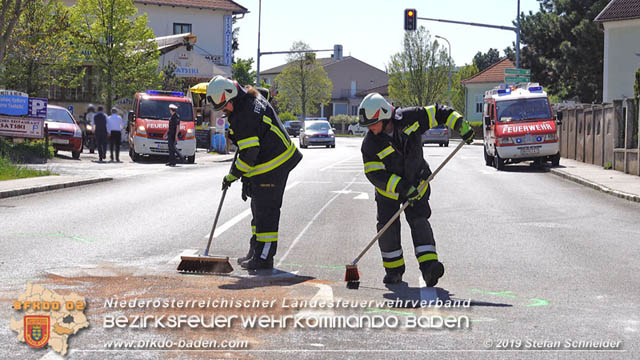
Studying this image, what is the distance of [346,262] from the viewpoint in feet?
29.8

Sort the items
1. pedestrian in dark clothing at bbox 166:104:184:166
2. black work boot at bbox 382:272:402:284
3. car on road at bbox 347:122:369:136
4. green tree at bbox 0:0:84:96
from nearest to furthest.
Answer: black work boot at bbox 382:272:402:284 < pedestrian in dark clothing at bbox 166:104:184:166 < green tree at bbox 0:0:84:96 < car on road at bbox 347:122:369:136

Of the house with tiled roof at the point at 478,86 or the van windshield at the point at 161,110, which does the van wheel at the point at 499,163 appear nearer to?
the van windshield at the point at 161,110

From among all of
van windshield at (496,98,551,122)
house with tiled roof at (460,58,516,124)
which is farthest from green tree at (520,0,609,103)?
van windshield at (496,98,551,122)

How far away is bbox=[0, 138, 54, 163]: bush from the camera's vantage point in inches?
990

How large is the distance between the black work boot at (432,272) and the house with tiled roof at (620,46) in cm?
4005

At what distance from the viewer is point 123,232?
37.1 feet

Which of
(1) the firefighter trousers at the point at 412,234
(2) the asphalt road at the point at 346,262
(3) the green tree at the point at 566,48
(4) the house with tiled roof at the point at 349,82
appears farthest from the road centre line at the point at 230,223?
(4) the house with tiled roof at the point at 349,82

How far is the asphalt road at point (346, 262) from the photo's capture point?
5.62 m

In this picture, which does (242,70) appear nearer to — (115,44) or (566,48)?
(566,48)

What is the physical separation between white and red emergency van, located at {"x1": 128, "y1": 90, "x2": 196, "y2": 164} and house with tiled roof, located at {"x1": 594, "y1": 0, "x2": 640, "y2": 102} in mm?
24976

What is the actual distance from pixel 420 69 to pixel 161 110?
53.3m

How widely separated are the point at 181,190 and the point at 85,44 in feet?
79.1

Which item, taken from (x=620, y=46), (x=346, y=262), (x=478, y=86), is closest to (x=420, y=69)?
(x=478, y=86)

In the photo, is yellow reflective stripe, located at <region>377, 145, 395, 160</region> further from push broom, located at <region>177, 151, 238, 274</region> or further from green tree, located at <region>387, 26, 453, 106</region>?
green tree, located at <region>387, 26, 453, 106</region>
